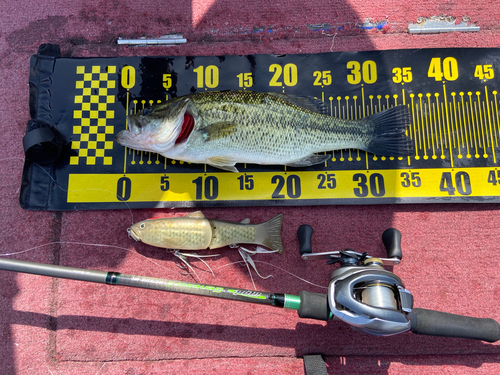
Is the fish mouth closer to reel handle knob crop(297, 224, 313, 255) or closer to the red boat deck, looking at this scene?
the red boat deck

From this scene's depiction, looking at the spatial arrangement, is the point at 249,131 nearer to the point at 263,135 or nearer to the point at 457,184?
the point at 263,135

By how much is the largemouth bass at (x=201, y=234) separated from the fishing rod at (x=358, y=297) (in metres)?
0.34

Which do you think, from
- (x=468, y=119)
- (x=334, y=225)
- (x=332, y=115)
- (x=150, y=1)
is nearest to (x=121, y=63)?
(x=150, y=1)

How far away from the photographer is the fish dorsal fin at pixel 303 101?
3026mm

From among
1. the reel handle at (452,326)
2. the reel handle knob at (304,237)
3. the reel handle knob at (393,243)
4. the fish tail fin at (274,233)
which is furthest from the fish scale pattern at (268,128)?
the reel handle at (452,326)

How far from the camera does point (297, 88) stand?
10.7ft

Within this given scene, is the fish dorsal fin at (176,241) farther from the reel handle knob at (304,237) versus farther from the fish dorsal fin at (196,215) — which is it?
the reel handle knob at (304,237)

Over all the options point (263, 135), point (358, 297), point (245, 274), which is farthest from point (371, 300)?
point (263, 135)

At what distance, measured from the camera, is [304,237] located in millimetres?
2750

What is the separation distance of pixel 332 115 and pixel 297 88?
475 mm

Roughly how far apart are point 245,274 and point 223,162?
1.13 m

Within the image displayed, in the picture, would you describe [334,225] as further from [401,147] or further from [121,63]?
[121,63]

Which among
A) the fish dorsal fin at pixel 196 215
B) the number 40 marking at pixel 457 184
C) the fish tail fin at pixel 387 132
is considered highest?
the fish tail fin at pixel 387 132

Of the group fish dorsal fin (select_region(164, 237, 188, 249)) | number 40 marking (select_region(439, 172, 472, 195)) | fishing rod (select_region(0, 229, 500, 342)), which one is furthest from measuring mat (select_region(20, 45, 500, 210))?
fishing rod (select_region(0, 229, 500, 342))
